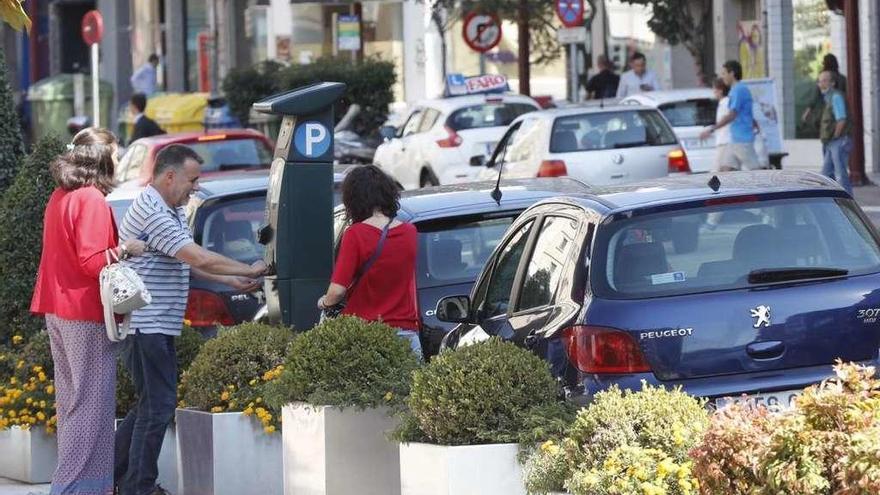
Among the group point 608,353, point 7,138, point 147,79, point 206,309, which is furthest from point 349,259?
point 147,79

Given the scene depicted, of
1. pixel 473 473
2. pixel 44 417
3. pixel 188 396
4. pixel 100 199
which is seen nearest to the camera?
pixel 473 473

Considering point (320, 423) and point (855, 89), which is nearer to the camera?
point (320, 423)

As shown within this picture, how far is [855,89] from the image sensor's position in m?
25.3

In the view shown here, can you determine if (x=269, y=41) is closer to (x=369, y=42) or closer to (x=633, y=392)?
(x=369, y=42)

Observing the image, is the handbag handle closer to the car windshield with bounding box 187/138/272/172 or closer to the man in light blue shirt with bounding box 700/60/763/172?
the car windshield with bounding box 187/138/272/172

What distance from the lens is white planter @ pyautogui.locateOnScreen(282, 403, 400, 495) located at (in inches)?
312

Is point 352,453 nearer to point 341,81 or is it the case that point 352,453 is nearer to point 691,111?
point 691,111

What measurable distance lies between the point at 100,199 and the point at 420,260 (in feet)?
7.10

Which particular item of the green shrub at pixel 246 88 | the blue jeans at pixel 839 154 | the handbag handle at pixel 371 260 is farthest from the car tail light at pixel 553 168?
the green shrub at pixel 246 88

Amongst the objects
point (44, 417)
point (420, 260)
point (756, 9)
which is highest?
point (756, 9)

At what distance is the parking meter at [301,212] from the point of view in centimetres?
1010

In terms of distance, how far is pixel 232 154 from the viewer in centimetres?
2069

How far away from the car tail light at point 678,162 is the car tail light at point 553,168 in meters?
1.09

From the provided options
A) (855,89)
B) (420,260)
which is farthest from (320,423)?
(855,89)
